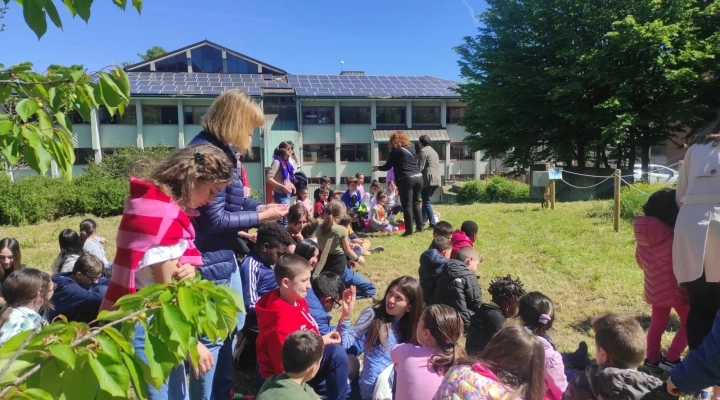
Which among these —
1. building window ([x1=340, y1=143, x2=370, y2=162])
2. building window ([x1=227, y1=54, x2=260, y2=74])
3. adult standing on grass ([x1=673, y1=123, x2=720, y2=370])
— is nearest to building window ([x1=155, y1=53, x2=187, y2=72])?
building window ([x1=227, y1=54, x2=260, y2=74])

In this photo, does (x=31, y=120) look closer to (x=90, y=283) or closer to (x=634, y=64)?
(x=90, y=283)

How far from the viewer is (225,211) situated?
272cm

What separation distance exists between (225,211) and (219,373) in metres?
1.24

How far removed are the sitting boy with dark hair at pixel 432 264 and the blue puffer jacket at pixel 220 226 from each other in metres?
2.57

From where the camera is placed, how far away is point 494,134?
78.5 feet

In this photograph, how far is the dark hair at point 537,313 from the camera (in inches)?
132

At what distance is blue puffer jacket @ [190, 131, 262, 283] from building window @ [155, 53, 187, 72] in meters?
34.2

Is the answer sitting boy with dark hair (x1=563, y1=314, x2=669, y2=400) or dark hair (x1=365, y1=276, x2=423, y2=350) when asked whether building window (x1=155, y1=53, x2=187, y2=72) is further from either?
sitting boy with dark hair (x1=563, y1=314, x2=669, y2=400)

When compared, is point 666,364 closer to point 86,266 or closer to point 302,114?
point 86,266

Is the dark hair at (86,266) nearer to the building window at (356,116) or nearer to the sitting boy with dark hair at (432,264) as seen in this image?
the sitting boy with dark hair at (432,264)

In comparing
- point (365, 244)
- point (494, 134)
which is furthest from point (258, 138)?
point (365, 244)

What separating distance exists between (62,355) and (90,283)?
375cm

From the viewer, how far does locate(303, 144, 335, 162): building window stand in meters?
33.1

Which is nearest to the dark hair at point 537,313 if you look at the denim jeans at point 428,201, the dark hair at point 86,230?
the dark hair at point 86,230
